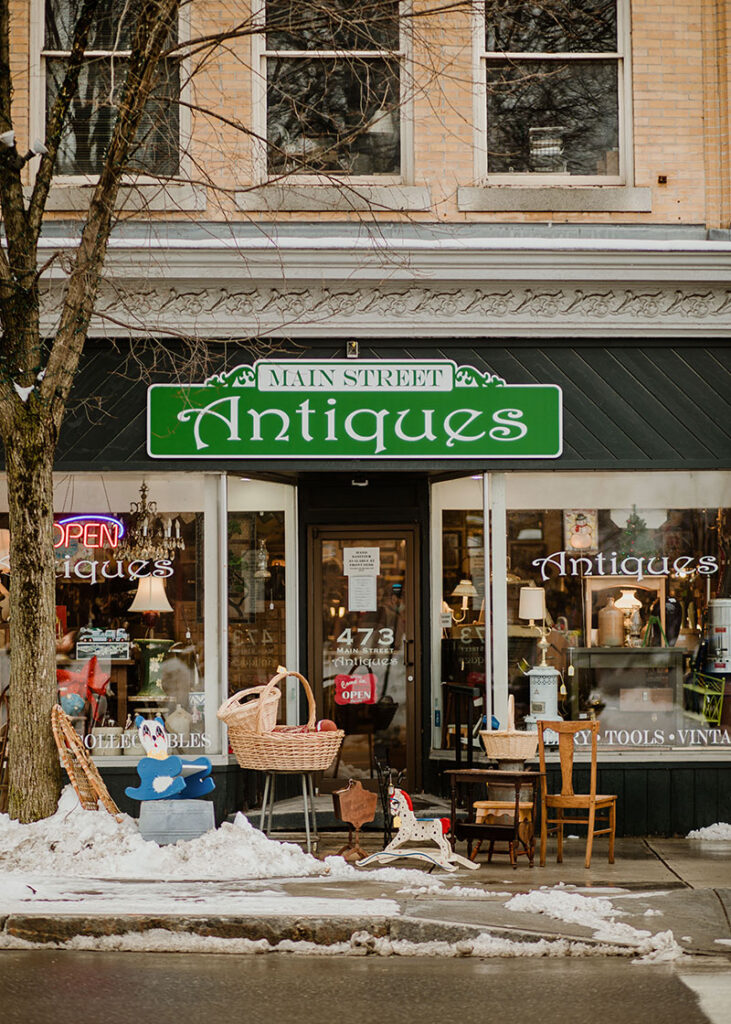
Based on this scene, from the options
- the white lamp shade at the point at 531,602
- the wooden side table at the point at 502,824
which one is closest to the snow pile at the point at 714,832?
the wooden side table at the point at 502,824

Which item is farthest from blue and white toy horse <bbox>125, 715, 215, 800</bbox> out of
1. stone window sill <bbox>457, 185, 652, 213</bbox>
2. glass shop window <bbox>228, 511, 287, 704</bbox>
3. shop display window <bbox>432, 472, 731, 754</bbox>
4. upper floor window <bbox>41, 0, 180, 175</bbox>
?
stone window sill <bbox>457, 185, 652, 213</bbox>

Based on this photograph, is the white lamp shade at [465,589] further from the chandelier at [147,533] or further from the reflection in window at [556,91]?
the reflection in window at [556,91]

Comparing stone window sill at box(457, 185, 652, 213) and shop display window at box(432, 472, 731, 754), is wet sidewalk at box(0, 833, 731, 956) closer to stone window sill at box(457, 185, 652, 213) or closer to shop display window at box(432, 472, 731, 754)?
shop display window at box(432, 472, 731, 754)

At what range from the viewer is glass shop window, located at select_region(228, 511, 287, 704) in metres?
11.4

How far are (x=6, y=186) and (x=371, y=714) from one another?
5859mm

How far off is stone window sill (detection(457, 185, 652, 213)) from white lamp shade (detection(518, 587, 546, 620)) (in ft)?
10.9

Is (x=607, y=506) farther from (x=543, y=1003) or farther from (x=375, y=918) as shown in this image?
(x=543, y=1003)

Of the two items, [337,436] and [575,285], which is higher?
[575,285]

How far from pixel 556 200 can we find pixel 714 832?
5.61 metres

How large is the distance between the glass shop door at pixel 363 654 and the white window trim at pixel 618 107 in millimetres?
3375

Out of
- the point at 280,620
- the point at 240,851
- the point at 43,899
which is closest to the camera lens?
the point at 43,899

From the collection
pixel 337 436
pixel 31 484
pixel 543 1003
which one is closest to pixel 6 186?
pixel 31 484

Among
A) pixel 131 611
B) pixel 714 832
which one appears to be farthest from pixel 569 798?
pixel 131 611

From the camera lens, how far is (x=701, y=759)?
11.1m
